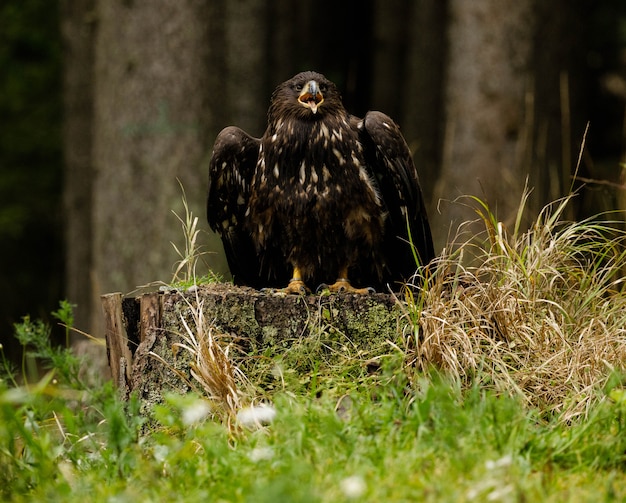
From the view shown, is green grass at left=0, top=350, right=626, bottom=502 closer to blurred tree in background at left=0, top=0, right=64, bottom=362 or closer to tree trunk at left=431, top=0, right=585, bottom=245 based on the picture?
tree trunk at left=431, top=0, right=585, bottom=245

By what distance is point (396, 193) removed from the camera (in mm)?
4230

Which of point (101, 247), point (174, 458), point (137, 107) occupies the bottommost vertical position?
point (101, 247)

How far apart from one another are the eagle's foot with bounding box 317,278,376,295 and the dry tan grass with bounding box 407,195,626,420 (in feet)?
0.79

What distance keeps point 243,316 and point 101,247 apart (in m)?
3.62

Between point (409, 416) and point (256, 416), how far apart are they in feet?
1.66

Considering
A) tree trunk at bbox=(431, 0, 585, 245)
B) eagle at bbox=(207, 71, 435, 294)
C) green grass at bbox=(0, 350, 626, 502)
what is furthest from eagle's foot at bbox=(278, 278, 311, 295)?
tree trunk at bbox=(431, 0, 585, 245)

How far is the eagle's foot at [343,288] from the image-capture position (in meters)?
4.06

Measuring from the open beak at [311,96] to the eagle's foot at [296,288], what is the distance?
780 mm

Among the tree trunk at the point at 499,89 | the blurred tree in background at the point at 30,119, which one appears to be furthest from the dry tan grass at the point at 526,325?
the blurred tree in background at the point at 30,119

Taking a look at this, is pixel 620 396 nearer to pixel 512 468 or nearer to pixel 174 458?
pixel 512 468

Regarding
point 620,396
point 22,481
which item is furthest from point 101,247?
point 620,396

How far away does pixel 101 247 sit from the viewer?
715 cm

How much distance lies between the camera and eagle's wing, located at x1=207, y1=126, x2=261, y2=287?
4406 millimetres

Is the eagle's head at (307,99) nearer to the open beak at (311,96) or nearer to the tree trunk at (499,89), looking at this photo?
the open beak at (311,96)
